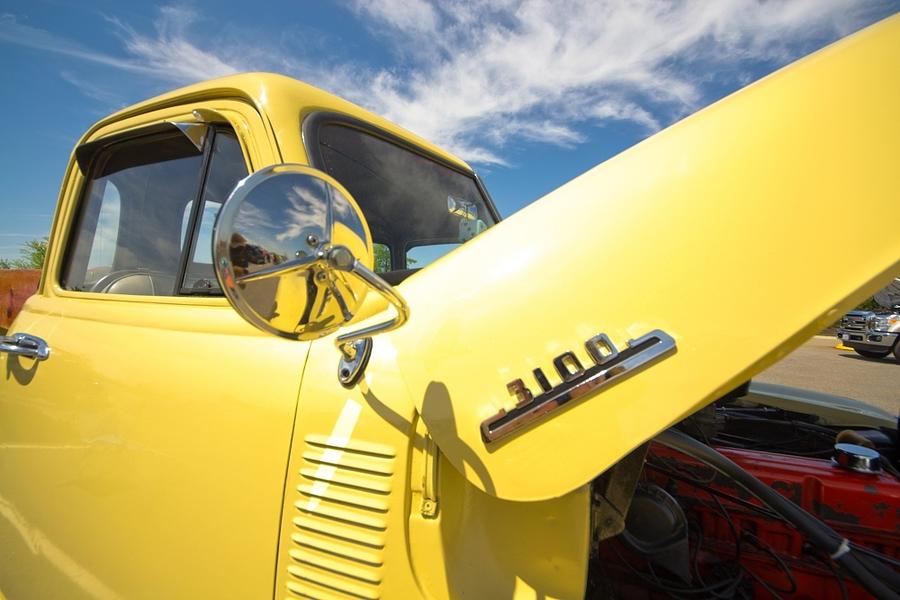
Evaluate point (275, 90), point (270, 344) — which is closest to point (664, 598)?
point (270, 344)

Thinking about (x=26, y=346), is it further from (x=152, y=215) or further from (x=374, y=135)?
(x=374, y=135)

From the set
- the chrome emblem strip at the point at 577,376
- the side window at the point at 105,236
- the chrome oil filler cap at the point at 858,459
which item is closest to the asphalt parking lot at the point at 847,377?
the chrome oil filler cap at the point at 858,459

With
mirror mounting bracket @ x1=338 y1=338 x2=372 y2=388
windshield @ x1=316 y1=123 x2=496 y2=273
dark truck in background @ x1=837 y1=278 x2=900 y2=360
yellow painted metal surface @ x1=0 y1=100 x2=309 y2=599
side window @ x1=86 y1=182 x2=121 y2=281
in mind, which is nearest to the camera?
mirror mounting bracket @ x1=338 y1=338 x2=372 y2=388

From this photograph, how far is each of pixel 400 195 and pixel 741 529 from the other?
1.72m

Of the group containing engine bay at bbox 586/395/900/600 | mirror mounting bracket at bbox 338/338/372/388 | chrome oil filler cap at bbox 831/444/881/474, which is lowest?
engine bay at bbox 586/395/900/600

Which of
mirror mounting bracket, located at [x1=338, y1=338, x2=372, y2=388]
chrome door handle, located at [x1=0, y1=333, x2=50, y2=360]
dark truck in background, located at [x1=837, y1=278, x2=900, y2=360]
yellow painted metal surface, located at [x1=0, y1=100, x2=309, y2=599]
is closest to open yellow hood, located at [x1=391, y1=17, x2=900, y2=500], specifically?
mirror mounting bracket, located at [x1=338, y1=338, x2=372, y2=388]

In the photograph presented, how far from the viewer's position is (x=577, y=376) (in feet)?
2.51

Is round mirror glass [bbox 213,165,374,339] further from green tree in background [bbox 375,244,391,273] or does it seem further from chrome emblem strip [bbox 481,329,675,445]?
green tree in background [bbox 375,244,391,273]

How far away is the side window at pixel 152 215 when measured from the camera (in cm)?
155

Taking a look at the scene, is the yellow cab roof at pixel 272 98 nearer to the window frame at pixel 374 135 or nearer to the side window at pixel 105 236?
the window frame at pixel 374 135

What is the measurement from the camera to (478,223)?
7.84ft

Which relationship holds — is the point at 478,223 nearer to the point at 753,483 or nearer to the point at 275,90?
the point at 275,90

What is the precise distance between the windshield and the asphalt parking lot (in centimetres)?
494

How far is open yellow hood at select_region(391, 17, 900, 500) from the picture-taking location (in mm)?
683
